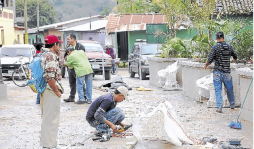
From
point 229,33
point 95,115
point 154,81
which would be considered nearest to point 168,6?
point 154,81

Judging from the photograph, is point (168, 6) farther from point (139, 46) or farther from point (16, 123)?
point (16, 123)

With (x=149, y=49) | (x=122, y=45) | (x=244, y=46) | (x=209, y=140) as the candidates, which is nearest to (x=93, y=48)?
(x=149, y=49)

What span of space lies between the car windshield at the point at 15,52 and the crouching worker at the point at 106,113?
49.3ft

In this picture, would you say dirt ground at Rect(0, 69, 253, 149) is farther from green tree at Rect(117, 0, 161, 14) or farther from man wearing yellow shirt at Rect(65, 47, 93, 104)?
green tree at Rect(117, 0, 161, 14)

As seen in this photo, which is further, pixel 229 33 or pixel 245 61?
pixel 229 33

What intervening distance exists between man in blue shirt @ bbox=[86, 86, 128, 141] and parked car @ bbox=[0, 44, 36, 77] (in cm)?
1377

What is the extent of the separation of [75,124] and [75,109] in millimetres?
2158

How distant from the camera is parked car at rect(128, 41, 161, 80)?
2147cm

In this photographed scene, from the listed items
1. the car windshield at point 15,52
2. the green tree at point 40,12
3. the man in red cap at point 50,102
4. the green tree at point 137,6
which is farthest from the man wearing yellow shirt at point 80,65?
the green tree at point 40,12

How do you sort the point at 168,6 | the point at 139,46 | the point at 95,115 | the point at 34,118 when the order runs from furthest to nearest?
1. the point at 139,46
2. the point at 168,6
3. the point at 34,118
4. the point at 95,115

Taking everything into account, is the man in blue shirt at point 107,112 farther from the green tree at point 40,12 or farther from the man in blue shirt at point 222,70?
the green tree at point 40,12

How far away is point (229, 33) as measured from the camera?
1226 cm

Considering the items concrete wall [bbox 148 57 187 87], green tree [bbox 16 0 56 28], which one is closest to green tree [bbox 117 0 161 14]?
concrete wall [bbox 148 57 187 87]

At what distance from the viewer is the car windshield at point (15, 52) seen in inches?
896
